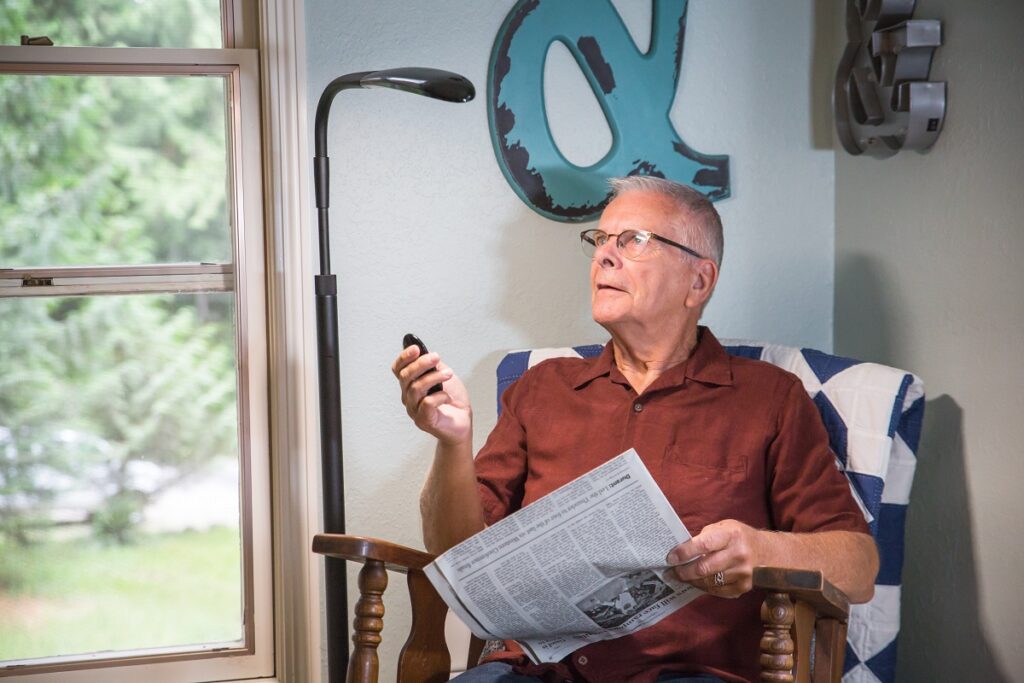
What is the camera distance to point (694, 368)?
1654 millimetres

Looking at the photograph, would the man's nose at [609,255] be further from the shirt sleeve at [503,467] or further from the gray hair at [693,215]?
the shirt sleeve at [503,467]

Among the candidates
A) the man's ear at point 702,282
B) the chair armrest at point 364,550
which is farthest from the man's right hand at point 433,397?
the man's ear at point 702,282

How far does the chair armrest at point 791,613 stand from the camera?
4.04 feet

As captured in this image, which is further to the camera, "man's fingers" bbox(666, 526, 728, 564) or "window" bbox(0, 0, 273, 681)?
"window" bbox(0, 0, 273, 681)

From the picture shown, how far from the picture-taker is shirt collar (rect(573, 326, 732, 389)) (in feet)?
5.38

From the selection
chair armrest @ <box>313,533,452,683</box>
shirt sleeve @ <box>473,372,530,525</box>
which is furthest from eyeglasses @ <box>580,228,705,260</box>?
chair armrest @ <box>313,533,452,683</box>

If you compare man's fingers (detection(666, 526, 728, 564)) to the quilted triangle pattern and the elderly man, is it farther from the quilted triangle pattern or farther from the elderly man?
the quilted triangle pattern

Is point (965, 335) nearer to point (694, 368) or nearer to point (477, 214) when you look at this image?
point (694, 368)

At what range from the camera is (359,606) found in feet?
4.66

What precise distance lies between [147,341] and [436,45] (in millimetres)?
814

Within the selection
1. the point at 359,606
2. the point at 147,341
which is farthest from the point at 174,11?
the point at 359,606

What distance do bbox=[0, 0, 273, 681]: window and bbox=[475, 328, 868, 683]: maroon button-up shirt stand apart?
647 mm

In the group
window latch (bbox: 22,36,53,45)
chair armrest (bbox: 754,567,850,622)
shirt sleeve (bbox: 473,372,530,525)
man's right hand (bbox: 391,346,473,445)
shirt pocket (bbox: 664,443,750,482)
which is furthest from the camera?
window latch (bbox: 22,36,53,45)

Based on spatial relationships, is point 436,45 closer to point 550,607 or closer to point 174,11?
point 174,11
